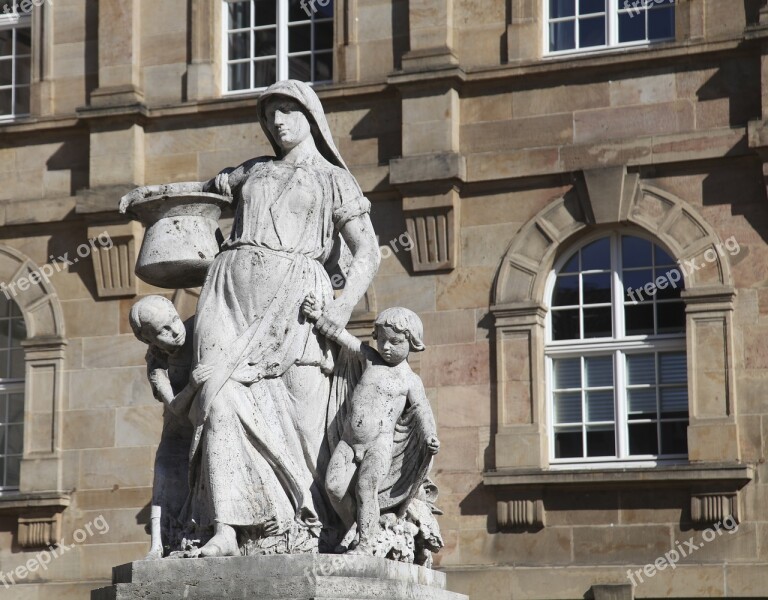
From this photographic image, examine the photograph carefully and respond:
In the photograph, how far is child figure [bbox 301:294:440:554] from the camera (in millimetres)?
9984

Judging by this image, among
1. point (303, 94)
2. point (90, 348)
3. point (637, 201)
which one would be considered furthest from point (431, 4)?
point (303, 94)

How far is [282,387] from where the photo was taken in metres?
10.1

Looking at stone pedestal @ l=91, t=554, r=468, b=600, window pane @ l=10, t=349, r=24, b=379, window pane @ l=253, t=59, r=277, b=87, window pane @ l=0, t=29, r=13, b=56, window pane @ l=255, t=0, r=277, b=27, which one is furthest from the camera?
window pane @ l=0, t=29, r=13, b=56

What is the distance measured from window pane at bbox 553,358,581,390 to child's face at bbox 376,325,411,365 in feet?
30.9

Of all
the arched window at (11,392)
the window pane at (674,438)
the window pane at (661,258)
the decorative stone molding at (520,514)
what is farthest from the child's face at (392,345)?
the arched window at (11,392)

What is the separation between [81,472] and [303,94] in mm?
11031

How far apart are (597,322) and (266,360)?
999cm

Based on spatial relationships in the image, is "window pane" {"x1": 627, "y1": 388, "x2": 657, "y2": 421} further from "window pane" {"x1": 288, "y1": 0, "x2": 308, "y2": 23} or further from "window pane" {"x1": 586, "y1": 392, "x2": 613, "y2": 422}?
"window pane" {"x1": 288, "y1": 0, "x2": 308, "y2": 23}

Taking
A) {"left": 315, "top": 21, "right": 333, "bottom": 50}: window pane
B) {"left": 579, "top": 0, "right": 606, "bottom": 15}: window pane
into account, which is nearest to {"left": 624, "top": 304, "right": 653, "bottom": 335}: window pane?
{"left": 579, "top": 0, "right": 606, "bottom": 15}: window pane

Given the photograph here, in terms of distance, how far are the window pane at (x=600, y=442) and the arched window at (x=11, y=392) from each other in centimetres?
632

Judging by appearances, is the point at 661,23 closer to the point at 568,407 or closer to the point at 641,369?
the point at 641,369

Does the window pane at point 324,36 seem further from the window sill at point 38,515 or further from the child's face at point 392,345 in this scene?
the child's face at point 392,345

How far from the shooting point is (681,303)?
19.3m

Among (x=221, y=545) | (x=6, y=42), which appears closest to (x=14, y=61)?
(x=6, y=42)
